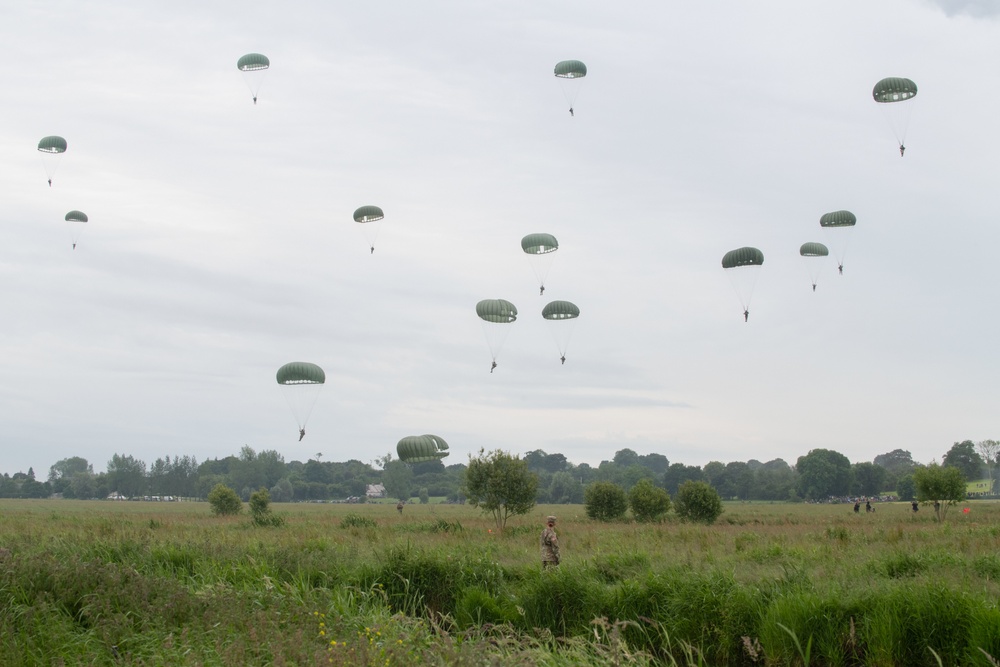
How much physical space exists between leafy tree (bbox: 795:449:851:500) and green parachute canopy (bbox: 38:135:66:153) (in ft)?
364

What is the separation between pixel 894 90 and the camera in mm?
38688

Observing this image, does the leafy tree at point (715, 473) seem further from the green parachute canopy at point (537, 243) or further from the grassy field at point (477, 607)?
the grassy field at point (477, 607)

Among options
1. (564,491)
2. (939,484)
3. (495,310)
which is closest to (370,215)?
(495,310)

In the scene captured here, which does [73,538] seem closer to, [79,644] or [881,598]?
[79,644]

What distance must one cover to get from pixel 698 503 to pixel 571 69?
23517 millimetres

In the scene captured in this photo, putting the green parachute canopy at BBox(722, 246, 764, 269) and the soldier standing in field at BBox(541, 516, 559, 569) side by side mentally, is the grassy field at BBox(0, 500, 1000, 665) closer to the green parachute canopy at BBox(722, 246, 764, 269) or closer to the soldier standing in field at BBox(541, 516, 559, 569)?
the soldier standing in field at BBox(541, 516, 559, 569)

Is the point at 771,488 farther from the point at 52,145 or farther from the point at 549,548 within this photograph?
the point at 549,548

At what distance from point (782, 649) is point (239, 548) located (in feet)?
34.3

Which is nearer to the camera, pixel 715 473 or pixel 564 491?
pixel 564 491

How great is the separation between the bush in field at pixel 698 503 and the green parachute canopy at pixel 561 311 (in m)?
11.7

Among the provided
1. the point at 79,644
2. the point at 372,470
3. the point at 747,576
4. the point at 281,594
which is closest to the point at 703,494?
the point at 747,576

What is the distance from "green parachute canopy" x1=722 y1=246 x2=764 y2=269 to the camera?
123ft

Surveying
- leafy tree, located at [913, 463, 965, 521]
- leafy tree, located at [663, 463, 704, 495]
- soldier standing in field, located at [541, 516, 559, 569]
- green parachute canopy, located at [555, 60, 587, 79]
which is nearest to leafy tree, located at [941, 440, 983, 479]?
leafy tree, located at [663, 463, 704, 495]

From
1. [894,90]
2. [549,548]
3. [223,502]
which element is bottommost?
[223,502]
